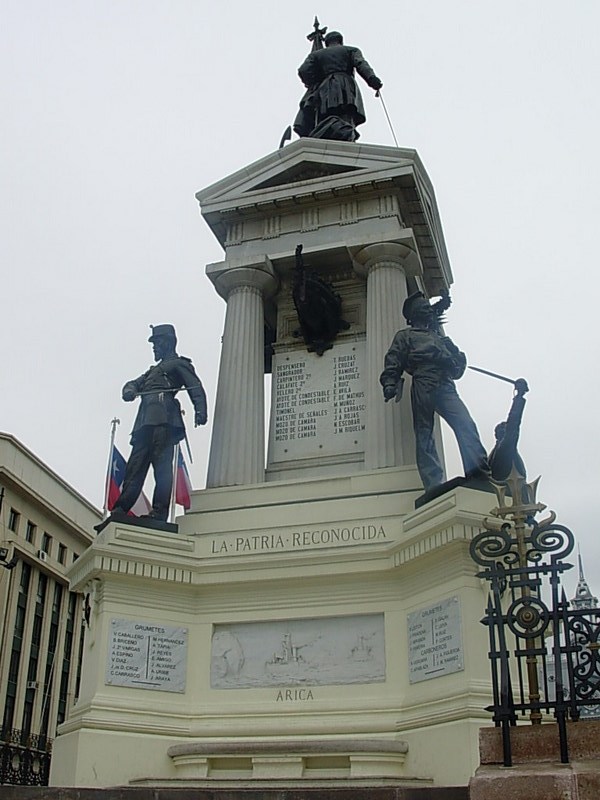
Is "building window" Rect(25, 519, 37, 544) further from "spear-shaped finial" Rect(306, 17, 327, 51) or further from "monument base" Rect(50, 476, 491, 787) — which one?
"monument base" Rect(50, 476, 491, 787)

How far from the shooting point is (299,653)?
1245 centimetres

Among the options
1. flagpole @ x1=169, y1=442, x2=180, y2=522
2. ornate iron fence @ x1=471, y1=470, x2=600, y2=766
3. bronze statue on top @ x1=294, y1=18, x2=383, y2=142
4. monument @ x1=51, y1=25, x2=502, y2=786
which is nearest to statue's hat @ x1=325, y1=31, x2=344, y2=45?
bronze statue on top @ x1=294, y1=18, x2=383, y2=142

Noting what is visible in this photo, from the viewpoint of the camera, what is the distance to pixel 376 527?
12930 mm

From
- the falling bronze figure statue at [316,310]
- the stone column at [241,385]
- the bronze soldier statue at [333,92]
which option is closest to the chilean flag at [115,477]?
the stone column at [241,385]

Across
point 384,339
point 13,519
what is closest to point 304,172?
point 384,339

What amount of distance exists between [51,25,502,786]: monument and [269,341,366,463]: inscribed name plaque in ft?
0.12

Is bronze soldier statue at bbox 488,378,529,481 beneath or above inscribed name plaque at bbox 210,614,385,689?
above

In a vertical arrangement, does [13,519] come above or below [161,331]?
above

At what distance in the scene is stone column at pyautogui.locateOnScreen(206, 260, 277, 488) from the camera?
15367 mm

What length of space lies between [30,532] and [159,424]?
140 feet

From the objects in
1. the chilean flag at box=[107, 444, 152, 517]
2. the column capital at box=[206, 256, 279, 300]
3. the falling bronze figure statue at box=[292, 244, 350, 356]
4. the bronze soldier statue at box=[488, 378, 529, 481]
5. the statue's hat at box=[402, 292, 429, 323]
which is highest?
the column capital at box=[206, 256, 279, 300]

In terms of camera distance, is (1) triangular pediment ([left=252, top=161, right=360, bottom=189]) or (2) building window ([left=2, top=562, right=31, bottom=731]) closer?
(1) triangular pediment ([left=252, top=161, right=360, bottom=189])

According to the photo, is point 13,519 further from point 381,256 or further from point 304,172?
point 381,256

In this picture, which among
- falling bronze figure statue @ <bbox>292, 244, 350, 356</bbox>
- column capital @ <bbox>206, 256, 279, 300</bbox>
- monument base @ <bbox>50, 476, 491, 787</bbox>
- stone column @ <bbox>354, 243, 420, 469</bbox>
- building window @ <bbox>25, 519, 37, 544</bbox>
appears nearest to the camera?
monument base @ <bbox>50, 476, 491, 787</bbox>
